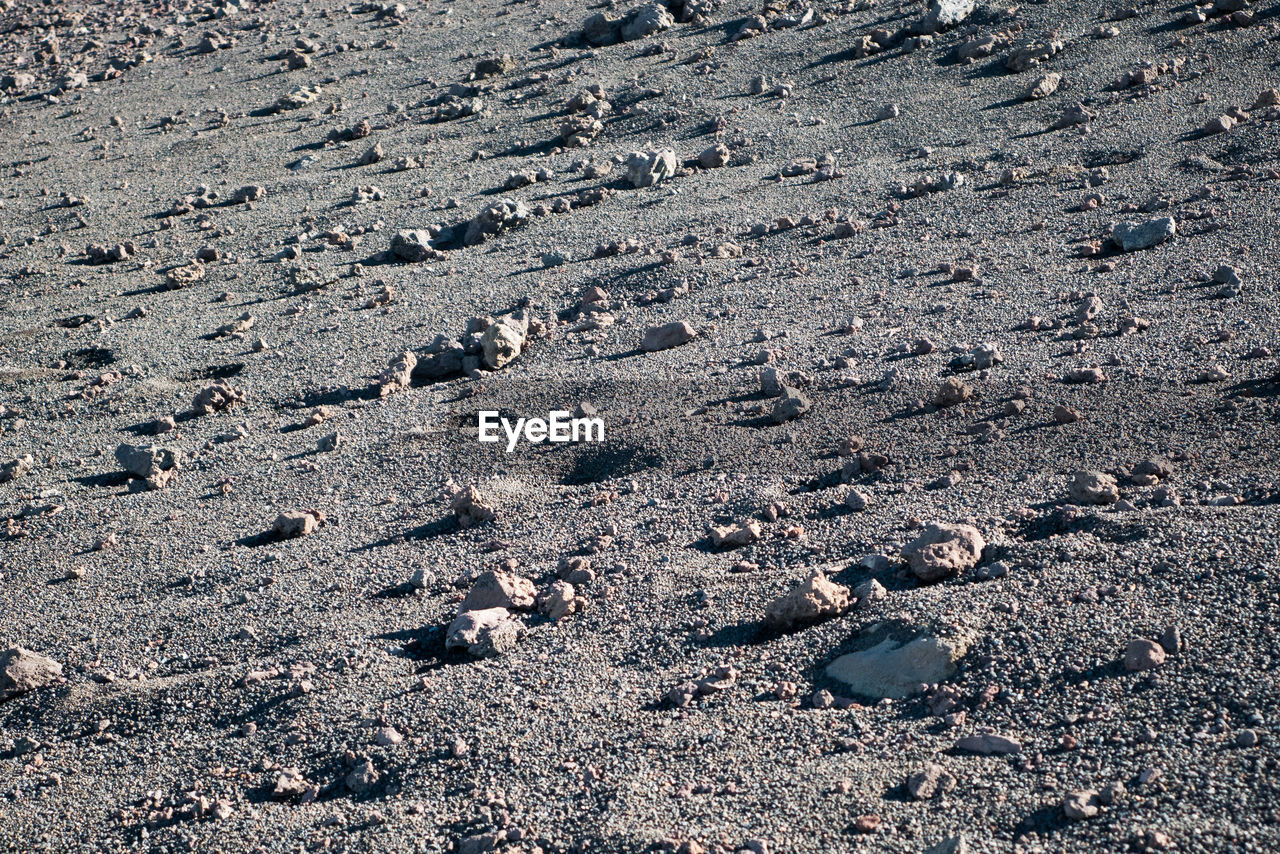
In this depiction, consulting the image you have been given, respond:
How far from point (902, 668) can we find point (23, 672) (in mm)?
4795

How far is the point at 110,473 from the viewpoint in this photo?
8.79 m

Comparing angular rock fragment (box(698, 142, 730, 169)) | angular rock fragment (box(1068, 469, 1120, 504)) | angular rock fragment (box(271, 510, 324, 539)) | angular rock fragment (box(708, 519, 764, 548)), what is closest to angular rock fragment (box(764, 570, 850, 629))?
angular rock fragment (box(708, 519, 764, 548))

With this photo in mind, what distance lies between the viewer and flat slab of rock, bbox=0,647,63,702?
627 centimetres

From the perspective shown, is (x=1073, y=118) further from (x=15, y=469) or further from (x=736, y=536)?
(x=15, y=469)

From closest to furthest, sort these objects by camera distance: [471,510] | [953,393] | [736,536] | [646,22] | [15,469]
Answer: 1. [736,536]
2. [471,510]
3. [953,393]
4. [15,469]
5. [646,22]

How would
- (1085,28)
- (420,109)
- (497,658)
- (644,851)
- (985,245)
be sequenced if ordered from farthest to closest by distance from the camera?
(420,109) → (1085,28) → (985,245) → (497,658) → (644,851)

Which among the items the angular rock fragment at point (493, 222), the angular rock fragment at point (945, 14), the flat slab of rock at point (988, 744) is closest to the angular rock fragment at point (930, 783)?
the flat slab of rock at point (988, 744)

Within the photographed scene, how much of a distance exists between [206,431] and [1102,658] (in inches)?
278

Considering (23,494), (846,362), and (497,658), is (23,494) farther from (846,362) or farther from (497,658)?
(846,362)

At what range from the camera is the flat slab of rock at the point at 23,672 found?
6.27 meters

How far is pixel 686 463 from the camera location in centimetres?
755

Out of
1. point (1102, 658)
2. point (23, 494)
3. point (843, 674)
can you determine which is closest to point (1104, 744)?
point (1102, 658)

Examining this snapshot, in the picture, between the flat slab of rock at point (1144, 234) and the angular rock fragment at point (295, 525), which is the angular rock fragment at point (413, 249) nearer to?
the angular rock fragment at point (295, 525)

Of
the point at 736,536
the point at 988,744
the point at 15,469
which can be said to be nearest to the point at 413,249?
the point at 15,469
